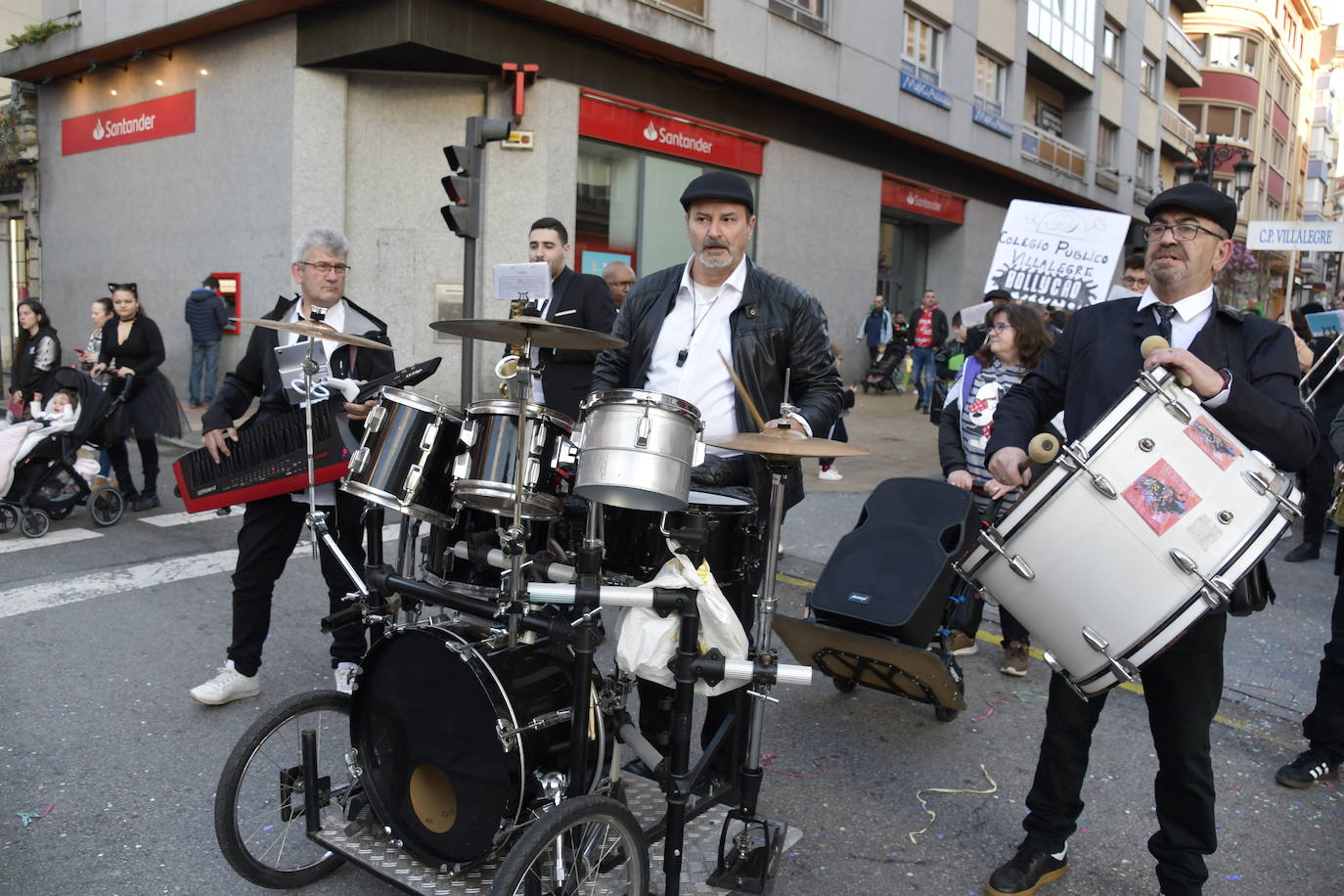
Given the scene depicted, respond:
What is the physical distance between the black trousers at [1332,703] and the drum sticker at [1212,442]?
190cm

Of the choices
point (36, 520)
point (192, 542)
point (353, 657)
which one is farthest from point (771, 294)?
point (36, 520)

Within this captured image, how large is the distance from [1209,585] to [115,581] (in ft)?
19.9

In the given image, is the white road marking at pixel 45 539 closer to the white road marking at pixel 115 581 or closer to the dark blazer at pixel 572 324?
the white road marking at pixel 115 581

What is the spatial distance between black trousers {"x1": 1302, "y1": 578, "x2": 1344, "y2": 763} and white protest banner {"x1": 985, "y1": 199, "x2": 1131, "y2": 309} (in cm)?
531

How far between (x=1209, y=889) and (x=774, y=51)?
47.7 feet

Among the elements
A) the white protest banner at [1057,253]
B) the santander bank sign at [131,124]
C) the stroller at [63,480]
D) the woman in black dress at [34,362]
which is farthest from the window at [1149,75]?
the stroller at [63,480]

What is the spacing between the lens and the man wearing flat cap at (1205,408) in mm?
2844

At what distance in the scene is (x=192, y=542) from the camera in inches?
288

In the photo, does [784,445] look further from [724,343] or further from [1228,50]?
[1228,50]

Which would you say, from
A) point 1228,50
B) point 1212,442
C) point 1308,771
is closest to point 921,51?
point 1308,771

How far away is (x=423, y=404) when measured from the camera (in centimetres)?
312

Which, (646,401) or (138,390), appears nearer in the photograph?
(646,401)

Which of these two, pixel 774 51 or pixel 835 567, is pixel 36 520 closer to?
pixel 835 567

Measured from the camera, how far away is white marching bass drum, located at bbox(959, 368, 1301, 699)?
8.56ft
